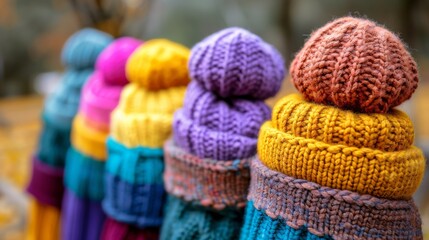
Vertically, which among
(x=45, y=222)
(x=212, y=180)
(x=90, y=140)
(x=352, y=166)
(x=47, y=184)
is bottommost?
(x=45, y=222)

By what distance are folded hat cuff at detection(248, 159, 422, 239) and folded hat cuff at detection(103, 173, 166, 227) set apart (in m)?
0.29

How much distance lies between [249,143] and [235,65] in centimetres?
11

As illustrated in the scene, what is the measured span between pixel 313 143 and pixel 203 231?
0.25 metres

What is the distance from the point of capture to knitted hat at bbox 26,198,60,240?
1155mm

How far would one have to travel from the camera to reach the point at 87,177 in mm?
955

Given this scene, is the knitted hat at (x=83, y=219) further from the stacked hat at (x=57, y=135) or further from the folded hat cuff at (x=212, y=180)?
the folded hat cuff at (x=212, y=180)

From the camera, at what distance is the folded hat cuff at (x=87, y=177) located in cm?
95

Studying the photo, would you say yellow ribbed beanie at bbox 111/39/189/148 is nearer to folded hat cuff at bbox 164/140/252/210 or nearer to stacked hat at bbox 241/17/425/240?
folded hat cuff at bbox 164/140/252/210

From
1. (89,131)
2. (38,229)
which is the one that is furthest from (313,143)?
(38,229)

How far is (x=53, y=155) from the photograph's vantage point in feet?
3.67

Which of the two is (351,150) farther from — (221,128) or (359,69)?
(221,128)

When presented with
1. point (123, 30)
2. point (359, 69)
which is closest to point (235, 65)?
point (359, 69)

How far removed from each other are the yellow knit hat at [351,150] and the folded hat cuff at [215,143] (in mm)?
113

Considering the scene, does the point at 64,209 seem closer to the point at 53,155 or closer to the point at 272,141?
the point at 53,155
